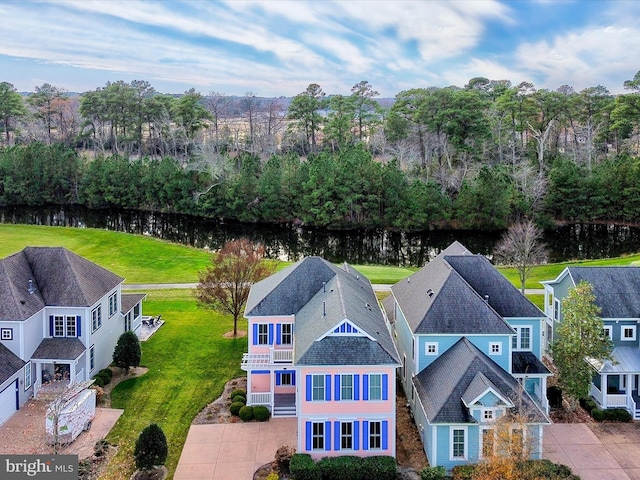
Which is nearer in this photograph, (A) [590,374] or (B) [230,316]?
(A) [590,374]

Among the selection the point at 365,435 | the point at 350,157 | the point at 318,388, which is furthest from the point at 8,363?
the point at 350,157

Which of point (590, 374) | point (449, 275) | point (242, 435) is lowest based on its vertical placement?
point (242, 435)

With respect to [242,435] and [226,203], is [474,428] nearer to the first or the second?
[242,435]

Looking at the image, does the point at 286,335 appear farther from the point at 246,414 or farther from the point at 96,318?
the point at 96,318

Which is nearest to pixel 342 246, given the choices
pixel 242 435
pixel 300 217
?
pixel 300 217

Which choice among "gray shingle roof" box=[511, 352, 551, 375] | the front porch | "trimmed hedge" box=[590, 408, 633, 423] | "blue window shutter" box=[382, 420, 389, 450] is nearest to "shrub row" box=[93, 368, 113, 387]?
"blue window shutter" box=[382, 420, 389, 450]

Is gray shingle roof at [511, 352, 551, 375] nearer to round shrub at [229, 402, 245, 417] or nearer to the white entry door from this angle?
round shrub at [229, 402, 245, 417]
